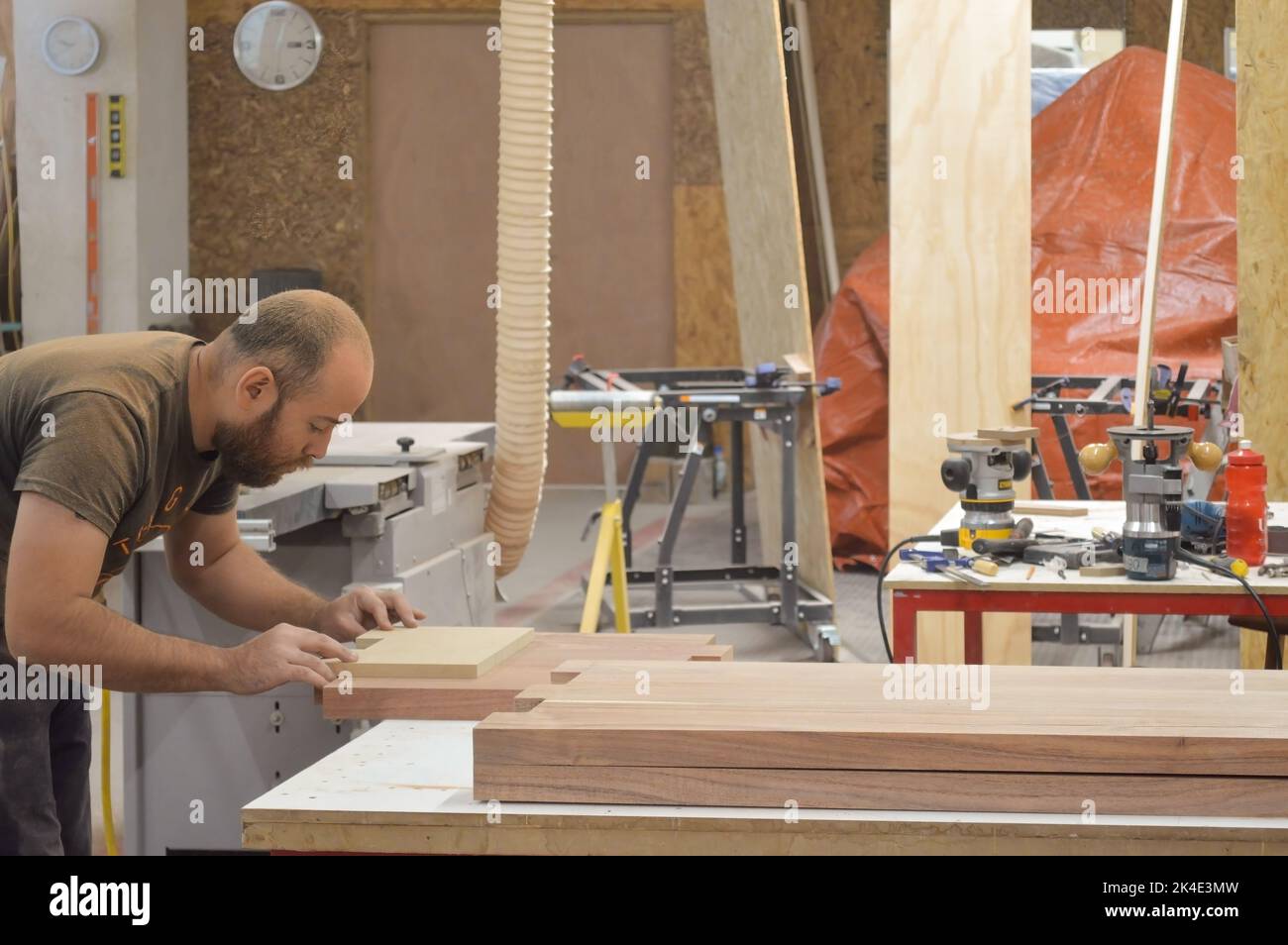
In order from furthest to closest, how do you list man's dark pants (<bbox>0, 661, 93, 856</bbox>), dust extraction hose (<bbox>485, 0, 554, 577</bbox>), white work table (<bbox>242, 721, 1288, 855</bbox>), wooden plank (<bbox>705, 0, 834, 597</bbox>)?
wooden plank (<bbox>705, 0, 834, 597</bbox>) → dust extraction hose (<bbox>485, 0, 554, 577</bbox>) → man's dark pants (<bbox>0, 661, 93, 856</bbox>) → white work table (<bbox>242, 721, 1288, 855</bbox>)

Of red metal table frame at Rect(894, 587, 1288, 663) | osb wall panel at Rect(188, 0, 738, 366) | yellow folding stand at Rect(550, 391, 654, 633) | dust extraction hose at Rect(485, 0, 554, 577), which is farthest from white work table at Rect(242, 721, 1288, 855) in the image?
osb wall panel at Rect(188, 0, 738, 366)

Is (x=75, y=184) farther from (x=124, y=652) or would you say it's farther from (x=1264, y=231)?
(x=124, y=652)

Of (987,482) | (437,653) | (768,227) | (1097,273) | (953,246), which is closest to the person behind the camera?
(437,653)

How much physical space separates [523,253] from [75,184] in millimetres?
5459

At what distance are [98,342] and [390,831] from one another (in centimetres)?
83

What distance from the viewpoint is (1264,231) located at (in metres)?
3.99

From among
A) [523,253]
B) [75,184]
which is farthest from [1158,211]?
[75,184]

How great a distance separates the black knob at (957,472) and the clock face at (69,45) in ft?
21.0

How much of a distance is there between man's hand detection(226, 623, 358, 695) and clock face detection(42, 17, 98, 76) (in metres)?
6.87

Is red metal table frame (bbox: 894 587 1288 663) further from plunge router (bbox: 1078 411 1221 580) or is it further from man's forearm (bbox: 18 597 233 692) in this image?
man's forearm (bbox: 18 597 233 692)

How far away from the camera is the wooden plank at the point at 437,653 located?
6.53 ft

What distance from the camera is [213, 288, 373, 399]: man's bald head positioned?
1.92 meters
